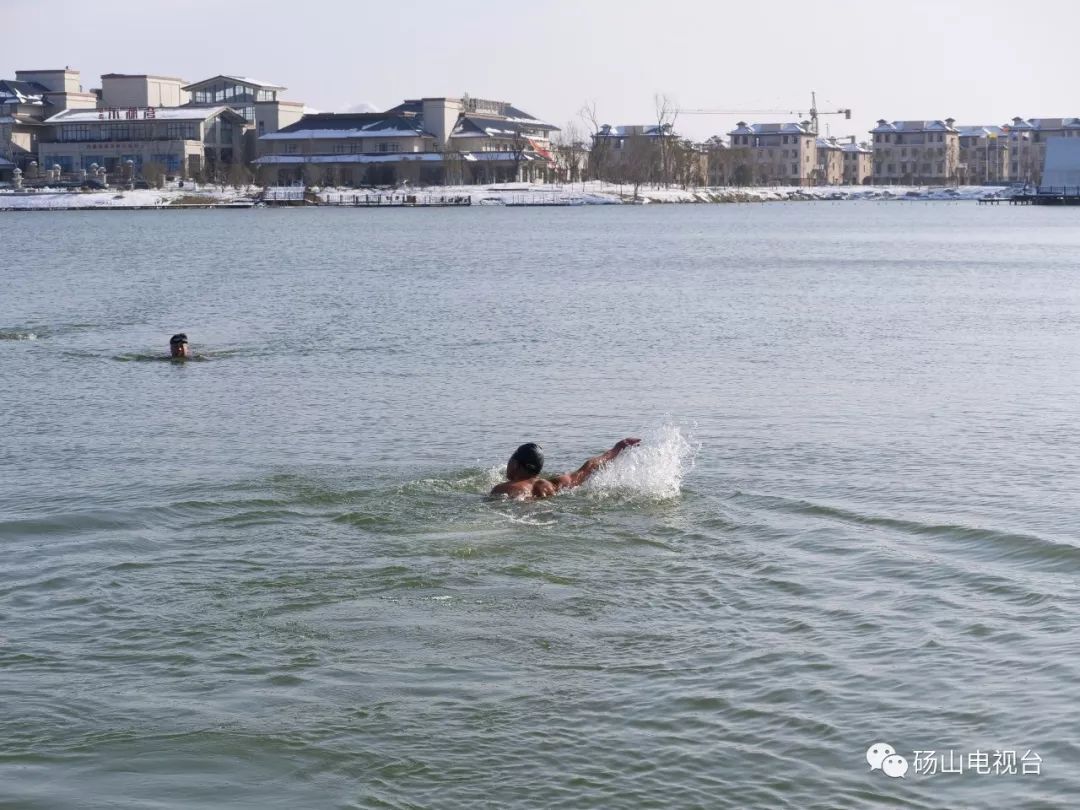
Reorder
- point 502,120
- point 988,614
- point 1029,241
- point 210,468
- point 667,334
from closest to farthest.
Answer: point 988,614
point 210,468
point 667,334
point 1029,241
point 502,120

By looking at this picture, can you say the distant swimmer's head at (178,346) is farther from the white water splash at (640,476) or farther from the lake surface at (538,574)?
the white water splash at (640,476)

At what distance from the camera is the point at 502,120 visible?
195625 millimetres

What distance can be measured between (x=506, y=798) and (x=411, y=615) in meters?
3.57

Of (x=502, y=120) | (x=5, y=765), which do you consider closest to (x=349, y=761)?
(x=5, y=765)

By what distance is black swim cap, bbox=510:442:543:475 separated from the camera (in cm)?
1593

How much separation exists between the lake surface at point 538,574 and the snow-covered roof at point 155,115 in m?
152

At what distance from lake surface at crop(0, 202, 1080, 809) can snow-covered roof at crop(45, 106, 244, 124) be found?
500ft

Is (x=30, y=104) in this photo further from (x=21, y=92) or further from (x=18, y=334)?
(x=18, y=334)

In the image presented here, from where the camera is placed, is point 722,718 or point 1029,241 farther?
point 1029,241

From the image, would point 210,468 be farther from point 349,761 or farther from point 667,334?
point 667,334

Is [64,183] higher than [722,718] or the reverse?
higher

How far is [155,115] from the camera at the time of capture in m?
180

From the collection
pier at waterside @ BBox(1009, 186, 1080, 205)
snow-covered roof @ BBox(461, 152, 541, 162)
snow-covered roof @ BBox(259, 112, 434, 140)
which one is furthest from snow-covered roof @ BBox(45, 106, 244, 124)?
pier at waterside @ BBox(1009, 186, 1080, 205)

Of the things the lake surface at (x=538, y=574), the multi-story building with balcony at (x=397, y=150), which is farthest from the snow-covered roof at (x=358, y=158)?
the lake surface at (x=538, y=574)
